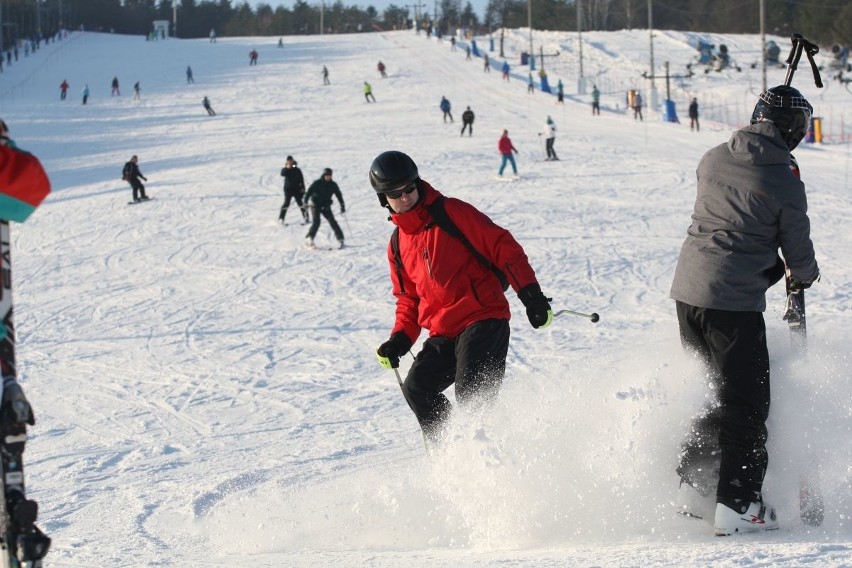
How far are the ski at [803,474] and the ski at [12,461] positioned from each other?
2970 millimetres

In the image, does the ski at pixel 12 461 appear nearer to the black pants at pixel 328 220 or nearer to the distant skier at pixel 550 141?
the black pants at pixel 328 220

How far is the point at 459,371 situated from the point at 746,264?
142 cm

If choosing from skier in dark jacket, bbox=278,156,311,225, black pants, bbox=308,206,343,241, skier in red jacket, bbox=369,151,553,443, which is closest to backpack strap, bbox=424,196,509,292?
skier in red jacket, bbox=369,151,553,443

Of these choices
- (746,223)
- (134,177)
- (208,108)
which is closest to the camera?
(746,223)

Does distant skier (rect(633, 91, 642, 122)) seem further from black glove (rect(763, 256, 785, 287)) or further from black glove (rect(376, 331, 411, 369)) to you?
black glove (rect(763, 256, 785, 287))

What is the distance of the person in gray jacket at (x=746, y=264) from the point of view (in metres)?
4.05

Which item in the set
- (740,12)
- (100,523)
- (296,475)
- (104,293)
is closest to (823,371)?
(296,475)

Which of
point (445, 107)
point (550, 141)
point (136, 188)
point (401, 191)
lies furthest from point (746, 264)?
point (445, 107)

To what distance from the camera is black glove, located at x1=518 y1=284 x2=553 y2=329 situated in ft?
15.2

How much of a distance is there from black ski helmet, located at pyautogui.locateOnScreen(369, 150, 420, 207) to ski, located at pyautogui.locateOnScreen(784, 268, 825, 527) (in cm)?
173

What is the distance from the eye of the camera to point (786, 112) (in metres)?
4.11

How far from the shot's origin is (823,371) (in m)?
4.43

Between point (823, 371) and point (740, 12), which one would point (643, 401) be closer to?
point (823, 371)

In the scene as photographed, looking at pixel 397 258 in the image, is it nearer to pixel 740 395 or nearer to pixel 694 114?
pixel 740 395
